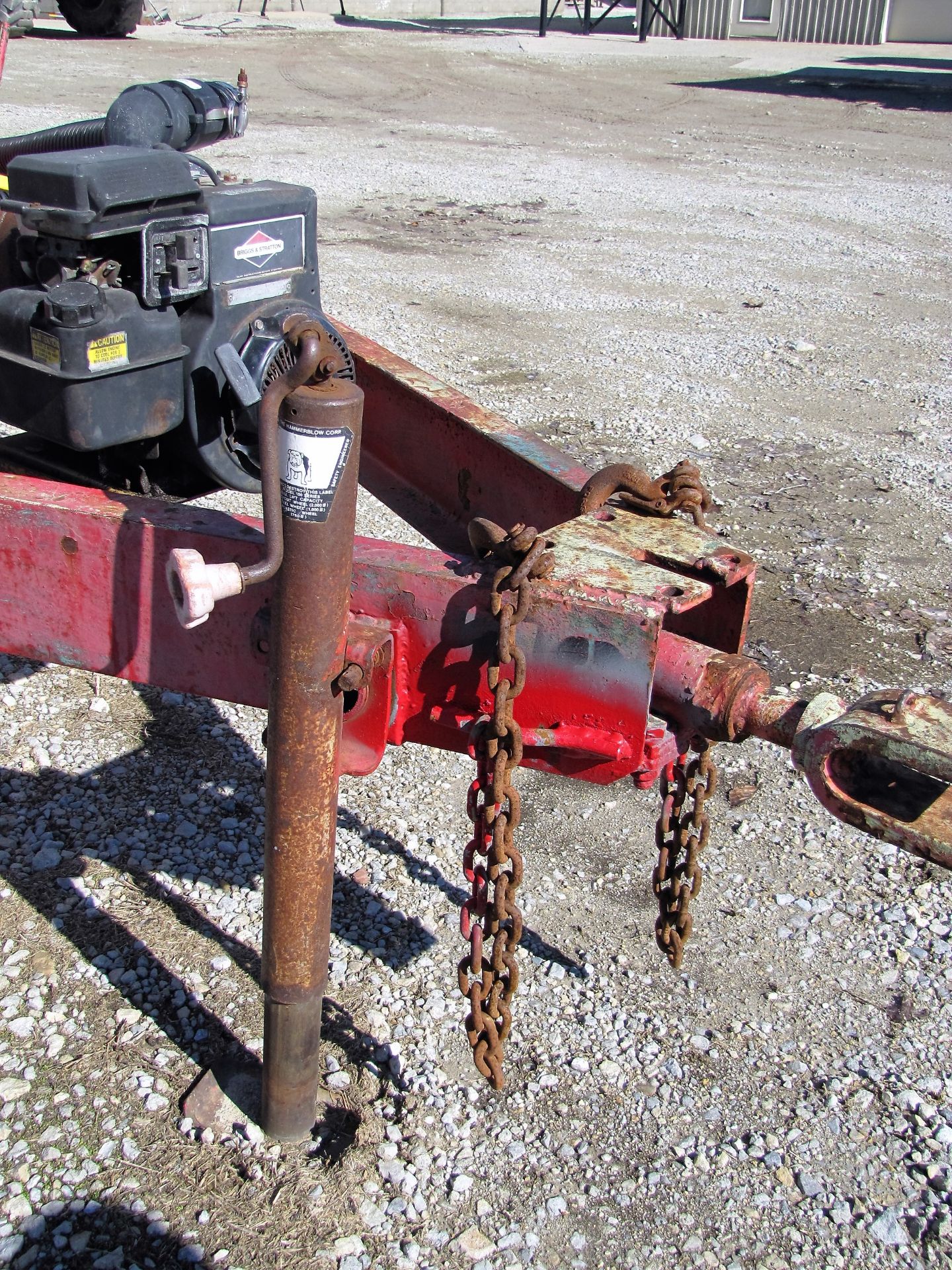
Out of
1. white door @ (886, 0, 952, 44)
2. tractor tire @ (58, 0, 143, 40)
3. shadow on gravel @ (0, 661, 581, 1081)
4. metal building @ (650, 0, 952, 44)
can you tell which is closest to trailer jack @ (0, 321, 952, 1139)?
shadow on gravel @ (0, 661, 581, 1081)

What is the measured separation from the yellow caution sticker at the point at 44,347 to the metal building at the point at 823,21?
921 inches

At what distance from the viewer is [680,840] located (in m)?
1.77

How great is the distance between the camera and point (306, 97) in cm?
1316

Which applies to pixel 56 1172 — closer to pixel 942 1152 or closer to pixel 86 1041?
pixel 86 1041

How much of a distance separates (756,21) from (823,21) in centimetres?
122

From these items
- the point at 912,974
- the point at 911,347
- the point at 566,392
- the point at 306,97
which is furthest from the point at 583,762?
the point at 306,97

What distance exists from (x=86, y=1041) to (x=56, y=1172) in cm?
26

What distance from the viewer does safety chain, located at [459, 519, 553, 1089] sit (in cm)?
137

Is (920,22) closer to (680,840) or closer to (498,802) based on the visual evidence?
(680,840)

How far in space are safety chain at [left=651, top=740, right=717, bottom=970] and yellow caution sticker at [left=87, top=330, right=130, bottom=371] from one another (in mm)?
1108

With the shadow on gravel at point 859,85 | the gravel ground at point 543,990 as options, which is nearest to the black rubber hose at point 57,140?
the gravel ground at point 543,990

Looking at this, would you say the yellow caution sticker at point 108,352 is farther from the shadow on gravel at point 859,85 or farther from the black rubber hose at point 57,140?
the shadow on gravel at point 859,85

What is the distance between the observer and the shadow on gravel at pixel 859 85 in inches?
608

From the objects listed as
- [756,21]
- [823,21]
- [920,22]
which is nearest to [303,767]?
[823,21]
